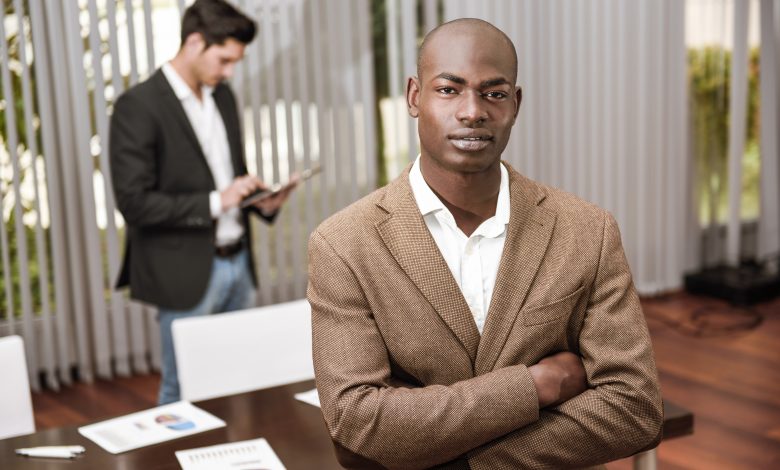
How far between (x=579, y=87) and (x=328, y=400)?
4444 millimetres

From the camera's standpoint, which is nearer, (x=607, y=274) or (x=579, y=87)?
(x=607, y=274)

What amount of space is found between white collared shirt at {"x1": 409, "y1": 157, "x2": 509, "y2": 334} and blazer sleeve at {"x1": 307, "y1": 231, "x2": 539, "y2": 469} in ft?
0.40

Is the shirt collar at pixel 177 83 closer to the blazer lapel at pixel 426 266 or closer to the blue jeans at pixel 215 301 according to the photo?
the blue jeans at pixel 215 301

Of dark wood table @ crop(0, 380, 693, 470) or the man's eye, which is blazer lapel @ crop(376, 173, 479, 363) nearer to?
the man's eye

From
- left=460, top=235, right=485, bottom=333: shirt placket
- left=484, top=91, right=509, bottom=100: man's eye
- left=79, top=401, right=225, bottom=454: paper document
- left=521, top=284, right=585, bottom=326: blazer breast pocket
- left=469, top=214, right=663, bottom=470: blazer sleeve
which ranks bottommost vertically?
left=79, top=401, right=225, bottom=454: paper document

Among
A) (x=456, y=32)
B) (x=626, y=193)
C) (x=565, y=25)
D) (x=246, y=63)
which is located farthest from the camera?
(x=626, y=193)

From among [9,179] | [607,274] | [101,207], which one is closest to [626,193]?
[101,207]

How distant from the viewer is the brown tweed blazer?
1475 millimetres

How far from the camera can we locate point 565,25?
5523mm

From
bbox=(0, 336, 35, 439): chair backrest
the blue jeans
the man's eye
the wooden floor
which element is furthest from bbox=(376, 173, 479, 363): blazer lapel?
the wooden floor

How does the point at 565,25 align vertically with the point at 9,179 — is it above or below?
above

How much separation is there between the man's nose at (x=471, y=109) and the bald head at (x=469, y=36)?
7 cm

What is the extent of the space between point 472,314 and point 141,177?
6.25 feet

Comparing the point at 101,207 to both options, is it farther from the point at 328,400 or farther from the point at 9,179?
the point at 328,400
